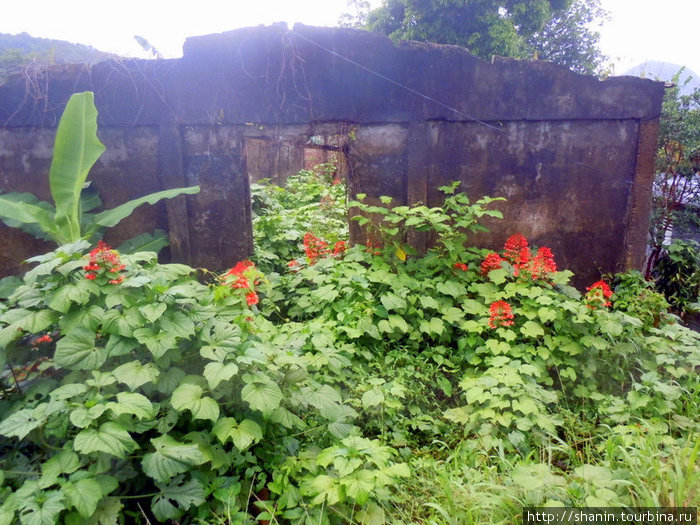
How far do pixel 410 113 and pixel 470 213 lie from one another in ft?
3.97

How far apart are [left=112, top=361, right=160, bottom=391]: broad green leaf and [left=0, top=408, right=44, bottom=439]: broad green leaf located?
1.16 feet

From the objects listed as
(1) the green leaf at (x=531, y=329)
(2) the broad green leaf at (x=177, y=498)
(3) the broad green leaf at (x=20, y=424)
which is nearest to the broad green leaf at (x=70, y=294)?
(3) the broad green leaf at (x=20, y=424)

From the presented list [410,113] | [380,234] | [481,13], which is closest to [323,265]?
[380,234]

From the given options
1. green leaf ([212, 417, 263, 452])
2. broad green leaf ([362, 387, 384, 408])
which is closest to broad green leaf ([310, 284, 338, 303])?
broad green leaf ([362, 387, 384, 408])

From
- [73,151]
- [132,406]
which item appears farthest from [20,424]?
[73,151]

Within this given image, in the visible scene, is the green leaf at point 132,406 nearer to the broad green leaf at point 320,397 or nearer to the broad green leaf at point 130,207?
the broad green leaf at point 320,397

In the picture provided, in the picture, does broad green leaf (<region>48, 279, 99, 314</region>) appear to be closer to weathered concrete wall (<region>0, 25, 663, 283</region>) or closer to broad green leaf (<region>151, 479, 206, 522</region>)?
broad green leaf (<region>151, 479, 206, 522</region>)

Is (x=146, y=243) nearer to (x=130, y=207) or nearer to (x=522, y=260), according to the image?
(x=130, y=207)

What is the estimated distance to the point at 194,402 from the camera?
2.15 m

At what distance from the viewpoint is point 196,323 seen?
8.07 ft

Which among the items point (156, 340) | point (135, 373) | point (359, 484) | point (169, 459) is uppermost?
point (156, 340)

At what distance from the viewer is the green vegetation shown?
3.67m

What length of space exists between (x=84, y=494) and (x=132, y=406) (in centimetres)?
39

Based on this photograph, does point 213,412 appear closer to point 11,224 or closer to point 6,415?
point 6,415
